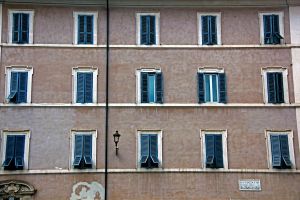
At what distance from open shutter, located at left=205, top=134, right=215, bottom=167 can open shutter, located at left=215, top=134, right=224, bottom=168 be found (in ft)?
0.61

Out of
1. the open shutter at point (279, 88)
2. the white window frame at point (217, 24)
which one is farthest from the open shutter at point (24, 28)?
the open shutter at point (279, 88)

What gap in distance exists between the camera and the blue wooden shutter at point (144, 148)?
29.6 m

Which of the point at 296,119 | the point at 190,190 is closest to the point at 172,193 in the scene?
the point at 190,190

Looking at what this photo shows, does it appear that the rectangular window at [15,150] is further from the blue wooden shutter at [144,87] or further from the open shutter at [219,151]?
the open shutter at [219,151]

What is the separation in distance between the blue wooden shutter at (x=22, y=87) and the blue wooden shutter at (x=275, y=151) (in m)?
12.8

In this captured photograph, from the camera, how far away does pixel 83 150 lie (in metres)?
29.7

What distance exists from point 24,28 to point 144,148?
29.5 feet

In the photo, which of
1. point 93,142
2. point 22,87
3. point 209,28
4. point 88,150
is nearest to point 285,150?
point 209,28

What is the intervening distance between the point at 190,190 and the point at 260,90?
20.9 ft

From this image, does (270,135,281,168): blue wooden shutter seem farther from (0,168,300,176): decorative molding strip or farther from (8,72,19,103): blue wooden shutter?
(8,72,19,103): blue wooden shutter

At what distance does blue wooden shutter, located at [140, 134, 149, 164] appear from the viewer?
97.2 ft

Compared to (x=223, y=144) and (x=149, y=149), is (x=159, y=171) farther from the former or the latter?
(x=223, y=144)

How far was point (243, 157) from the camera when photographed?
29.9 metres

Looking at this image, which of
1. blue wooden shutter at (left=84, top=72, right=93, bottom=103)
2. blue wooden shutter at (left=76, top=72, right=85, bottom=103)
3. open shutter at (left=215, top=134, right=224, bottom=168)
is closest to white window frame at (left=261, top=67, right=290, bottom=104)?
open shutter at (left=215, top=134, right=224, bottom=168)
